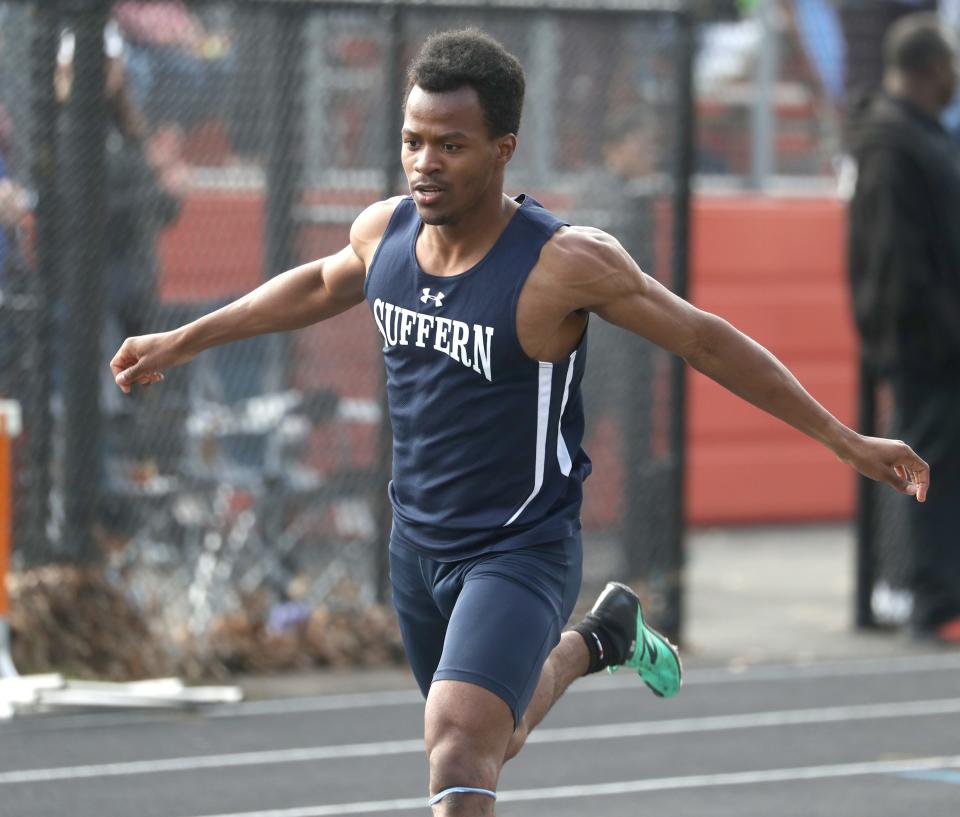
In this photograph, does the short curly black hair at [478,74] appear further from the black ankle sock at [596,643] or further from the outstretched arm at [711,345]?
the black ankle sock at [596,643]

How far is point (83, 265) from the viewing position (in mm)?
8727

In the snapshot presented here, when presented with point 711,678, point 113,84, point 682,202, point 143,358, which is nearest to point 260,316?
point 143,358

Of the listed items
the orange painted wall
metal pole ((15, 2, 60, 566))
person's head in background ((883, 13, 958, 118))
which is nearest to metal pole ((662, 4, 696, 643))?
person's head in background ((883, 13, 958, 118))

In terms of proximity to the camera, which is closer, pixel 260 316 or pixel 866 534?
pixel 260 316

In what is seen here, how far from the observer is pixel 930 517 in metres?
9.75

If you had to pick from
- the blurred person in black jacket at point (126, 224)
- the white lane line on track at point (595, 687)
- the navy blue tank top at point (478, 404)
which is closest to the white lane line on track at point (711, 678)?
the white lane line on track at point (595, 687)

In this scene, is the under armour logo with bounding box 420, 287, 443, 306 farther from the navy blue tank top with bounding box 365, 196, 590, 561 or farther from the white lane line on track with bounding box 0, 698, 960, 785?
the white lane line on track with bounding box 0, 698, 960, 785

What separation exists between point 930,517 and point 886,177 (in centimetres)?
168

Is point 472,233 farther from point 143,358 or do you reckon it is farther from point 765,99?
point 765,99

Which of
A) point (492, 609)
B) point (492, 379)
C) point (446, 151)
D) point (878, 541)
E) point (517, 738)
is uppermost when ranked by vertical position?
point (446, 151)

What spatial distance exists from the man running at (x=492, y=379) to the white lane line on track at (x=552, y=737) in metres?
2.56

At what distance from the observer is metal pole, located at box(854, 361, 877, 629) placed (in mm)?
10156

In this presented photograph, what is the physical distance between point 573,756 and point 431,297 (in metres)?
3.20

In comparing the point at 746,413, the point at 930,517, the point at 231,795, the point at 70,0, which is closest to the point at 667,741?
the point at 231,795
